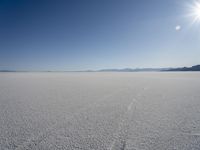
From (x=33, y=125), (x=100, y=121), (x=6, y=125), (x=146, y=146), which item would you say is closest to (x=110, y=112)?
(x=100, y=121)

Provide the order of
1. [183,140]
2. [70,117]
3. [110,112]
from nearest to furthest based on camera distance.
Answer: [183,140] < [70,117] < [110,112]

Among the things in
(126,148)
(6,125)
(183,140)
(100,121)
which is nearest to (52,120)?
(6,125)

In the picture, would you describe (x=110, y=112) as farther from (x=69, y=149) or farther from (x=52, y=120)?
(x=69, y=149)

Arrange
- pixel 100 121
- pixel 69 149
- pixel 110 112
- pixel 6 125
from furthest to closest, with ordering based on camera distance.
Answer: pixel 110 112 → pixel 100 121 → pixel 6 125 → pixel 69 149

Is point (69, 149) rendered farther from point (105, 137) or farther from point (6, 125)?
point (6, 125)

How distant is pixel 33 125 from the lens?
2.99m

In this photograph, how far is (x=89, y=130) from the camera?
2.76 m

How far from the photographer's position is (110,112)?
392 cm

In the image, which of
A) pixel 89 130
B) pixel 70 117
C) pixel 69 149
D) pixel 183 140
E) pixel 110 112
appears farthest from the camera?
pixel 110 112

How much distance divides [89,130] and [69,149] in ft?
2.35

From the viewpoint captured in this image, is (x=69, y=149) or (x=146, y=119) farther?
(x=146, y=119)

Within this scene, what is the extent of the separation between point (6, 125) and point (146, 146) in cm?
311

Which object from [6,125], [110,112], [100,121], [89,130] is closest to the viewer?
[89,130]

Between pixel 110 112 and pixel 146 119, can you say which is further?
pixel 110 112
